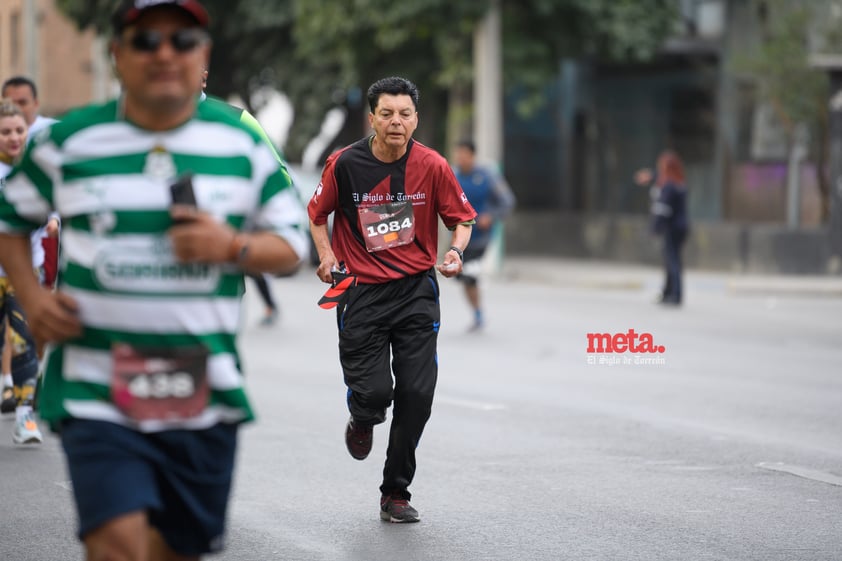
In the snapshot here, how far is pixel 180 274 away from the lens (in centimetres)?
396

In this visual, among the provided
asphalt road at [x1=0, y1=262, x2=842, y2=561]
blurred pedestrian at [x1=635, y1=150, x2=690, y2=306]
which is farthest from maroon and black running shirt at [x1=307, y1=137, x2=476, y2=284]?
blurred pedestrian at [x1=635, y1=150, x2=690, y2=306]

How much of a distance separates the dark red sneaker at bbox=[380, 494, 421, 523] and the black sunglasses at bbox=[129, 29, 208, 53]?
3.30 metres

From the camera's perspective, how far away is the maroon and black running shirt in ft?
22.8

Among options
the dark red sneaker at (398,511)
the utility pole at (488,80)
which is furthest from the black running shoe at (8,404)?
the utility pole at (488,80)

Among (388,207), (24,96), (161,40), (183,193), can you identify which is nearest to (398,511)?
(388,207)

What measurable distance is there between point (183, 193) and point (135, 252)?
0.21m

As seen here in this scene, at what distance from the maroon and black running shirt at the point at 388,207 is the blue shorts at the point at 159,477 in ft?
9.53

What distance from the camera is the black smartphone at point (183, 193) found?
152 inches

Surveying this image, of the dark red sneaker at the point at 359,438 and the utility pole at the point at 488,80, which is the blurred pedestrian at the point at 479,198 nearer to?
the utility pole at the point at 488,80

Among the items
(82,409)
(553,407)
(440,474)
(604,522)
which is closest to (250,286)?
(553,407)

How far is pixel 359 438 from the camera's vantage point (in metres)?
7.11

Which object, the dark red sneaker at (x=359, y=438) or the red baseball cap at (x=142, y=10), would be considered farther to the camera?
the dark red sneaker at (x=359, y=438)

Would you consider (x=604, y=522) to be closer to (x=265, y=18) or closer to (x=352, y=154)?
(x=352, y=154)

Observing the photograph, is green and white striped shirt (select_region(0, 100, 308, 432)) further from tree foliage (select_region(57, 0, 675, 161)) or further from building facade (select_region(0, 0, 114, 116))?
building facade (select_region(0, 0, 114, 116))
